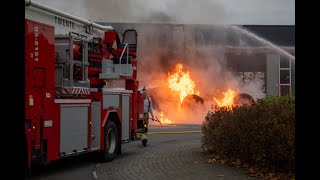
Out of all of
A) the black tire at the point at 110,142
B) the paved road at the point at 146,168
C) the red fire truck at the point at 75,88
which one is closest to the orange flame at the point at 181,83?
the red fire truck at the point at 75,88

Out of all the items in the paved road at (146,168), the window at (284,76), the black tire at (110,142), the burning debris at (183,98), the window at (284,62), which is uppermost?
the window at (284,62)

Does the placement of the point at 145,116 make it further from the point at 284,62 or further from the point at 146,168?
the point at 284,62

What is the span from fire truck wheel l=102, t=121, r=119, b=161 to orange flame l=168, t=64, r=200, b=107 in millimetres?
15640

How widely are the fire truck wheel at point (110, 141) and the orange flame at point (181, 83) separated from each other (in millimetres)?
15640

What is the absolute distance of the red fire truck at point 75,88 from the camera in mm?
7801

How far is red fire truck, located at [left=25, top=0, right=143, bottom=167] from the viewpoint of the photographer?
7.80 meters

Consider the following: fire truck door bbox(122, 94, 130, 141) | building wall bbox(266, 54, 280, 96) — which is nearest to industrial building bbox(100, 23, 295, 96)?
building wall bbox(266, 54, 280, 96)

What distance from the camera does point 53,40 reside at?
8.32 meters

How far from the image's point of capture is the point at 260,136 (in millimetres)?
7785

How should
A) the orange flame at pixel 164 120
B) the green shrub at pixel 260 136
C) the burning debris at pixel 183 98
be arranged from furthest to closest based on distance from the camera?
the burning debris at pixel 183 98
the orange flame at pixel 164 120
the green shrub at pixel 260 136

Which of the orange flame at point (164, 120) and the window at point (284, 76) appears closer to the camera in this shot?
the orange flame at point (164, 120)

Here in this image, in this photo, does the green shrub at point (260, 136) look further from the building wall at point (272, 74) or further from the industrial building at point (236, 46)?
the building wall at point (272, 74)

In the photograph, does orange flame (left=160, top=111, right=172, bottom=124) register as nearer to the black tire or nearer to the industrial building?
the industrial building
